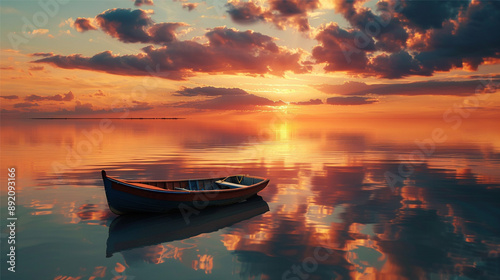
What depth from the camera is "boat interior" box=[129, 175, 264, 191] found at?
2141 centimetres

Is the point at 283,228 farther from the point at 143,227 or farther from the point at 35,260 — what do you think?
the point at 35,260

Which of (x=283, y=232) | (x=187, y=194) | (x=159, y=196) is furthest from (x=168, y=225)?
(x=283, y=232)

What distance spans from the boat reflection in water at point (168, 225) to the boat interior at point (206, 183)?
→ 7.22 feet

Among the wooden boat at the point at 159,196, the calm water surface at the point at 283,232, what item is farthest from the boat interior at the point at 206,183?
the calm water surface at the point at 283,232

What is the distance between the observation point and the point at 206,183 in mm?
23875

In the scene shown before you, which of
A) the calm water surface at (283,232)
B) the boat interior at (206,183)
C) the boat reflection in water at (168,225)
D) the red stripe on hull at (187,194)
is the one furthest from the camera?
the boat interior at (206,183)

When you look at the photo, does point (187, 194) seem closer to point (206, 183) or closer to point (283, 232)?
point (206, 183)

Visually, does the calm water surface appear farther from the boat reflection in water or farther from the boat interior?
the boat interior

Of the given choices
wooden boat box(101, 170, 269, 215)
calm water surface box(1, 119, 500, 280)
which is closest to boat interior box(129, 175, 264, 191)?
wooden boat box(101, 170, 269, 215)

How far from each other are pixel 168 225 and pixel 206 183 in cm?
654

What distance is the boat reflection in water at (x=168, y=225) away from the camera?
50.3ft

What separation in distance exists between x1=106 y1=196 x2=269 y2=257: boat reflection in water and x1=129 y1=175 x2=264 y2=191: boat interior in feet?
7.22

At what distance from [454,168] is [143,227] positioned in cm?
3271

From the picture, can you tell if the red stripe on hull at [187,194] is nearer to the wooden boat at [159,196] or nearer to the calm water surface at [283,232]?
the wooden boat at [159,196]
